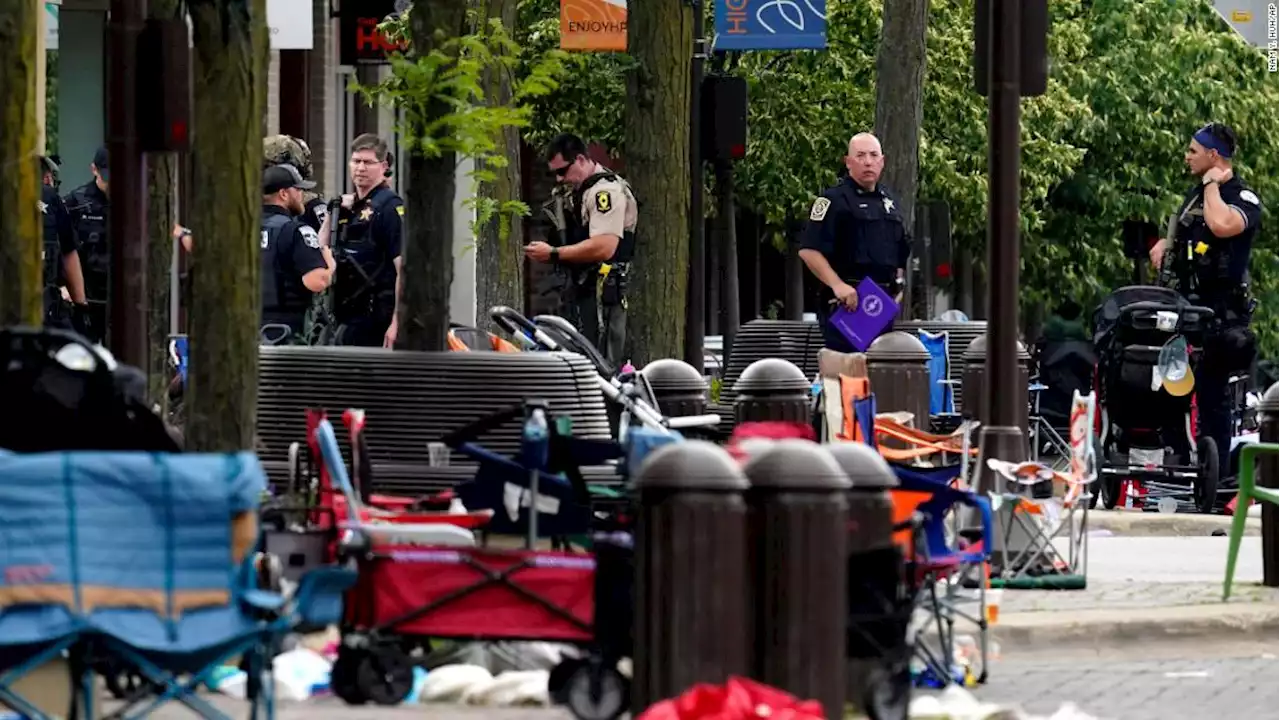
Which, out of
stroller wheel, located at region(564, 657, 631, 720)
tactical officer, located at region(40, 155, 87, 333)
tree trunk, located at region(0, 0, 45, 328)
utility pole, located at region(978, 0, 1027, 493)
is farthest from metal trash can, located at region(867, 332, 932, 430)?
stroller wheel, located at region(564, 657, 631, 720)

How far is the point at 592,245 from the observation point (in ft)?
65.2

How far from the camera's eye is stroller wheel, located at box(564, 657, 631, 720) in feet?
31.1

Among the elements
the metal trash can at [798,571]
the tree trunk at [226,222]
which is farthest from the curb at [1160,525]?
the metal trash can at [798,571]

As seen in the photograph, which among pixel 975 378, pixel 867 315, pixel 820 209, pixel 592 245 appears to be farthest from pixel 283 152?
pixel 975 378

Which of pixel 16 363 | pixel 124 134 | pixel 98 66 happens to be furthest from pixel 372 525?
pixel 98 66

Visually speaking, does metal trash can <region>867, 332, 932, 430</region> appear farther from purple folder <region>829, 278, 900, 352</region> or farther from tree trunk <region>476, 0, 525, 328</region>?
tree trunk <region>476, 0, 525, 328</region>

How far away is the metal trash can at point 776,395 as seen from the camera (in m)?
15.2

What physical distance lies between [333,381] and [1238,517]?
12.7ft

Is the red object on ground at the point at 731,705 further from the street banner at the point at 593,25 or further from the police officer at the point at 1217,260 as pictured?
the street banner at the point at 593,25

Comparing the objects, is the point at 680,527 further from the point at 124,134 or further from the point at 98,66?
the point at 98,66

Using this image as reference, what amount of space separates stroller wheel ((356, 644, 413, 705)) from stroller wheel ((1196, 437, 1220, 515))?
11.0 m

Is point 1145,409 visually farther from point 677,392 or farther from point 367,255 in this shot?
point 367,255

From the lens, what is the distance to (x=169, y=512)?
8.41 metres

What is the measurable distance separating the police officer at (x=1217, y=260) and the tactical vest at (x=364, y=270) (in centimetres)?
488
